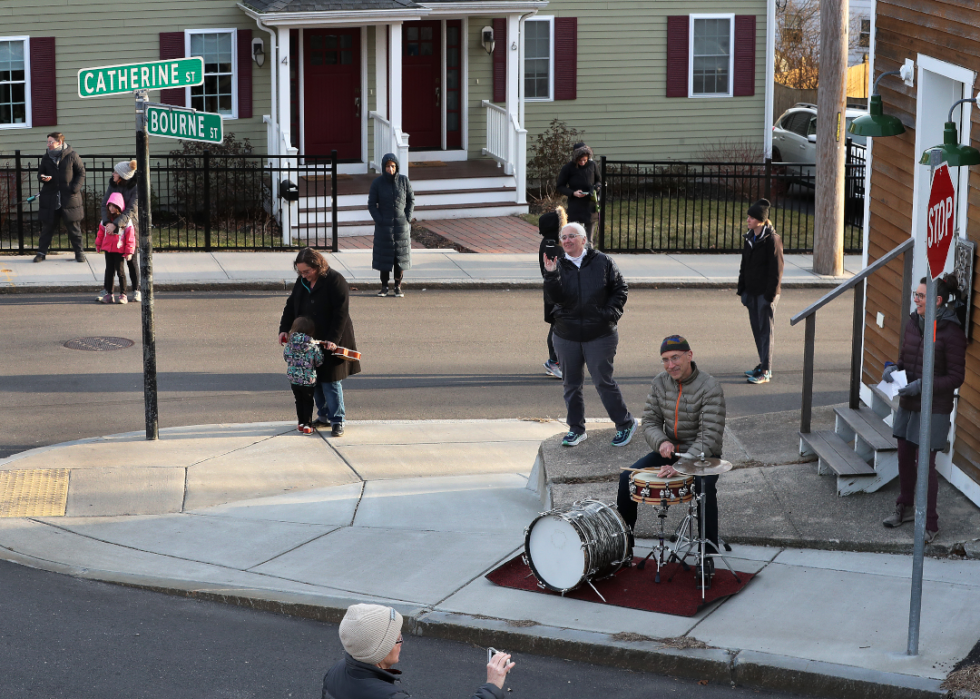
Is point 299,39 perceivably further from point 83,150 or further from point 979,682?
point 979,682

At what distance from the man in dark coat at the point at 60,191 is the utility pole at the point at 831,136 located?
1084 cm

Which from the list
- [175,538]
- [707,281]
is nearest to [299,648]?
[175,538]

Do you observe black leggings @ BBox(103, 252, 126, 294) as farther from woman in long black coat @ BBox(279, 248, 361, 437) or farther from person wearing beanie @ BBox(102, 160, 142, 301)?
woman in long black coat @ BBox(279, 248, 361, 437)

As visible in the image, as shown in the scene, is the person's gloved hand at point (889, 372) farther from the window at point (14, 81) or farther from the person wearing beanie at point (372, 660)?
the window at point (14, 81)

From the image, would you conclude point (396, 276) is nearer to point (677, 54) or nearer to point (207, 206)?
point (207, 206)

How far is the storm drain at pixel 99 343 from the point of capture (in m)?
14.4

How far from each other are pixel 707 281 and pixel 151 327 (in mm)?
9846

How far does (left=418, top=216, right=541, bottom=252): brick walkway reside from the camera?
821 inches

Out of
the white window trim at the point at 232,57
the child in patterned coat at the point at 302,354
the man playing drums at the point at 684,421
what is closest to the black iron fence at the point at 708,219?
the white window trim at the point at 232,57

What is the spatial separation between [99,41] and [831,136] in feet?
41.6

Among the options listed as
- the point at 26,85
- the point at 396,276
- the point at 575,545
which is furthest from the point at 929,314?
the point at 26,85

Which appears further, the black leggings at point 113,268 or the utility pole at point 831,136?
the utility pole at point 831,136

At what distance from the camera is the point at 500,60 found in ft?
82.1

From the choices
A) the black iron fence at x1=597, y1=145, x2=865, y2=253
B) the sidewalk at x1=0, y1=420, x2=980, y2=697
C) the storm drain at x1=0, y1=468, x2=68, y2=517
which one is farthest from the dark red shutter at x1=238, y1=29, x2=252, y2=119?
the storm drain at x1=0, y1=468, x2=68, y2=517
